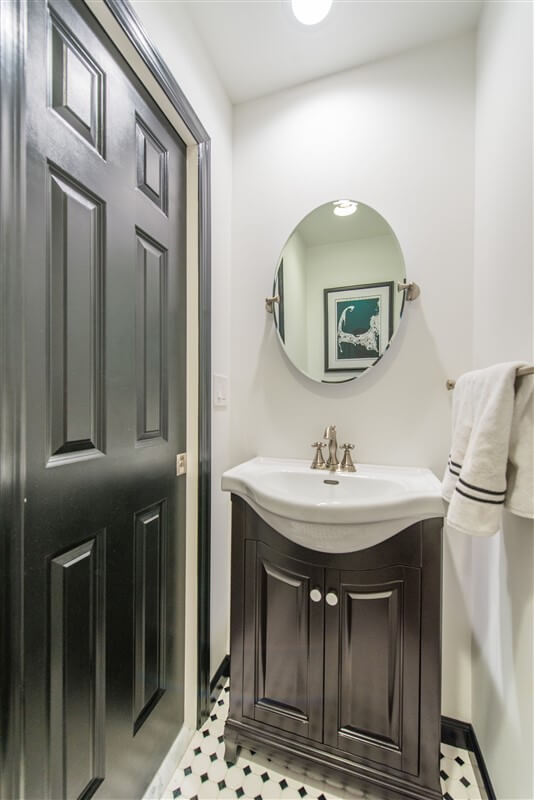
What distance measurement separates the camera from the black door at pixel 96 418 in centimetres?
66

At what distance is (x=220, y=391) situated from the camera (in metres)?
1.38

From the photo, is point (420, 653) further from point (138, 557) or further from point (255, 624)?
point (138, 557)

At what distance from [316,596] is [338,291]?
3.56 ft

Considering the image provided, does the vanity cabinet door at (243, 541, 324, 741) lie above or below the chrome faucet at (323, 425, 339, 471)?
below

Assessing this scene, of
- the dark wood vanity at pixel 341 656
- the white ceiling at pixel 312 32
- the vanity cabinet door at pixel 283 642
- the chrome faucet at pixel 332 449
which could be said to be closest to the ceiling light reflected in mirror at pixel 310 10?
the white ceiling at pixel 312 32

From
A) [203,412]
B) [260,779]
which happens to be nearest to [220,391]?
[203,412]

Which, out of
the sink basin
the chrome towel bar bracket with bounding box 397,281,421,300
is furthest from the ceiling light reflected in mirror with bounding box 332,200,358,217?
the sink basin

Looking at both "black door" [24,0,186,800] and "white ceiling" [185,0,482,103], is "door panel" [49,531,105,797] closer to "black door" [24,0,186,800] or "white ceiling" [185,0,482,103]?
"black door" [24,0,186,800]

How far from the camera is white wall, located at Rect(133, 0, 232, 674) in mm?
1140

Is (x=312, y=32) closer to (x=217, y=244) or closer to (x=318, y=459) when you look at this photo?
(x=217, y=244)

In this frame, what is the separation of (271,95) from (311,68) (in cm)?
19

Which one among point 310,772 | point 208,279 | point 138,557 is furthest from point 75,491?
point 310,772

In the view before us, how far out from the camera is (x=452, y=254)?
3.95ft

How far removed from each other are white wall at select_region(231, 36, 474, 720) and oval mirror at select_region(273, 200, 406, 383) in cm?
5
